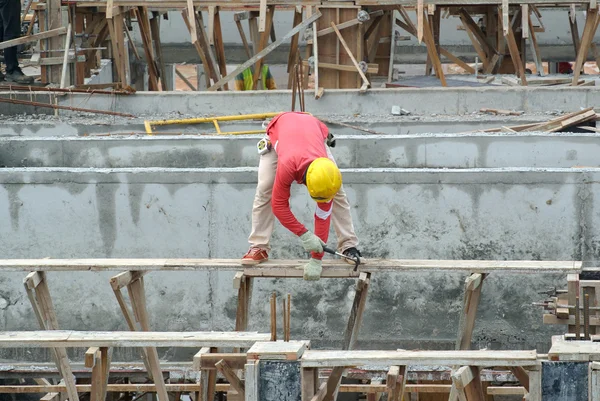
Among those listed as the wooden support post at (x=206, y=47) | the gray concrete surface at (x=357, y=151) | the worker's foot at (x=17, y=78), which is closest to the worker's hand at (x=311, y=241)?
the gray concrete surface at (x=357, y=151)

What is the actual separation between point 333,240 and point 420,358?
3.45m

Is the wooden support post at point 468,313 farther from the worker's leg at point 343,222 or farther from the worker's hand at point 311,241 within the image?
the worker's hand at point 311,241

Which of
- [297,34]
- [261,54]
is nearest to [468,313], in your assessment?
[261,54]

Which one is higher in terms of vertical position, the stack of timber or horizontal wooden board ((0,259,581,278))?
the stack of timber

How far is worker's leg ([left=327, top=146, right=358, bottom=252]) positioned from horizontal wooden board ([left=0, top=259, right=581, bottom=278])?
17 cm

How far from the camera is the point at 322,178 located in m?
8.28

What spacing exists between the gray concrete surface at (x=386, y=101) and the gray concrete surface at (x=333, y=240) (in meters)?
6.97

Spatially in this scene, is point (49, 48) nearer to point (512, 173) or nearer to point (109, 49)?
point (109, 49)

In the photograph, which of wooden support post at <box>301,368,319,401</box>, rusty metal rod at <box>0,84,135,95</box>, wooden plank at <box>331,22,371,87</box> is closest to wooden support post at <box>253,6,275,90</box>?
wooden plank at <box>331,22,371,87</box>

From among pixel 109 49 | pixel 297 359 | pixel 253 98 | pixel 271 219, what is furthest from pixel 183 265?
pixel 109 49

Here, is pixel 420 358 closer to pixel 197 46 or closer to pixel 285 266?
pixel 285 266

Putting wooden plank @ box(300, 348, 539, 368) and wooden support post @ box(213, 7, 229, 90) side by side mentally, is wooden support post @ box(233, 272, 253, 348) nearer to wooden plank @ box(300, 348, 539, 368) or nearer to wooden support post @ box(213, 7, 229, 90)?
wooden plank @ box(300, 348, 539, 368)

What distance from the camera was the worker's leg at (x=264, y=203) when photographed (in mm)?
9102

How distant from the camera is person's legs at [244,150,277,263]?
9109 mm
